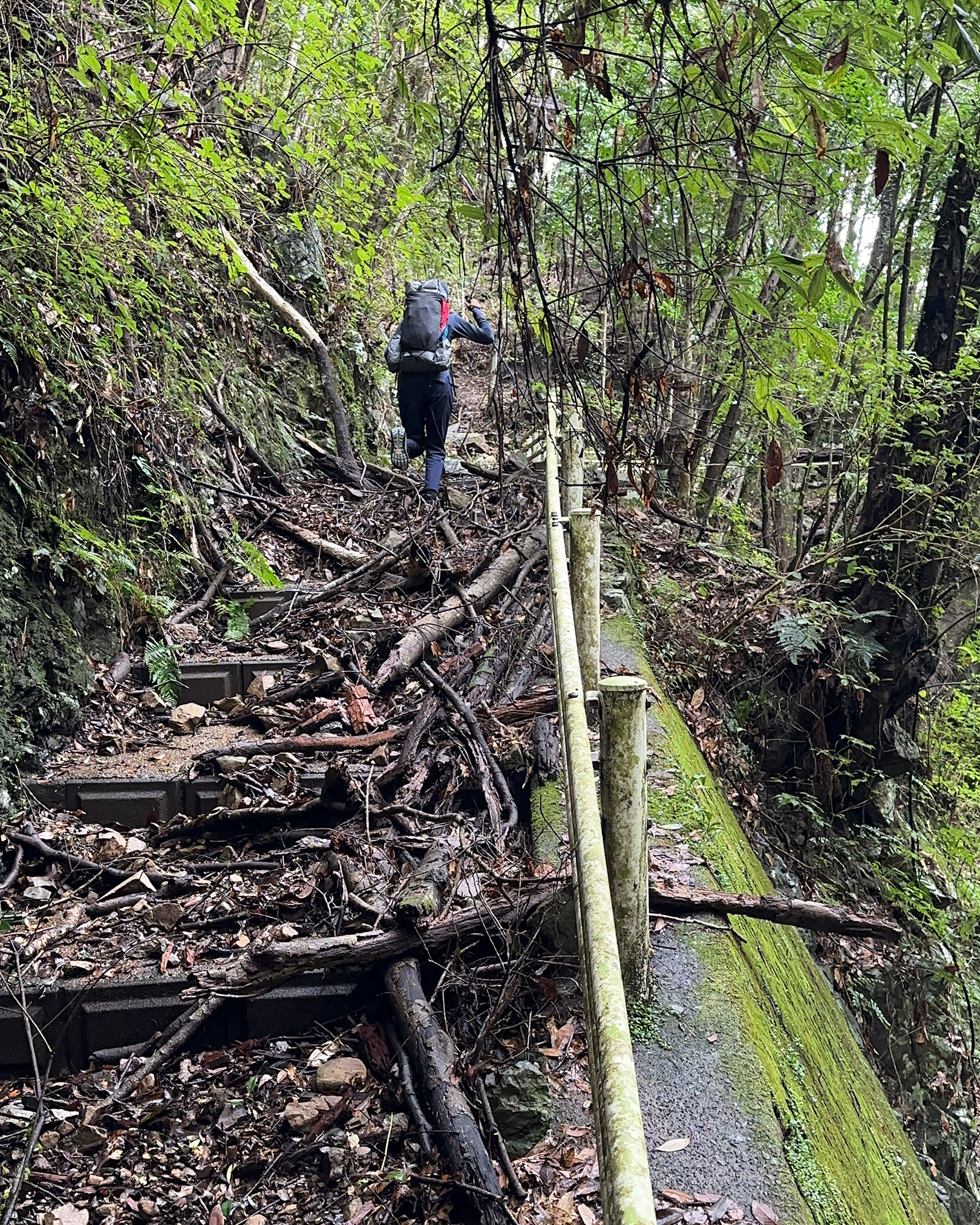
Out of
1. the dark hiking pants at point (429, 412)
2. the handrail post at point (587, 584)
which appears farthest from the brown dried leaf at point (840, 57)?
the dark hiking pants at point (429, 412)

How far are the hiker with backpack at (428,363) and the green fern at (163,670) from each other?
366 centimetres

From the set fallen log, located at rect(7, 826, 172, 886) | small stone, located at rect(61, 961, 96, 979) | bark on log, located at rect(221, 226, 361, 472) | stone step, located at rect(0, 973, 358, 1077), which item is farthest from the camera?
bark on log, located at rect(221, 226, 361, 472)

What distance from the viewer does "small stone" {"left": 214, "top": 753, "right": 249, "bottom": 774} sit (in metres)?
4.46

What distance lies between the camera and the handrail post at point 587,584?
433 cm

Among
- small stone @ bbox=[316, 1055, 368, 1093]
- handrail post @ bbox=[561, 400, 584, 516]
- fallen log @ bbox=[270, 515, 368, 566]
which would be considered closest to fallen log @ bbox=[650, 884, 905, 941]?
small stone @ bbox=[316, 1055, 368, 1093]

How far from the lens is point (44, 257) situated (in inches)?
226

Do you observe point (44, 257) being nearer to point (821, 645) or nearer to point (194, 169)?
point (194, 169)

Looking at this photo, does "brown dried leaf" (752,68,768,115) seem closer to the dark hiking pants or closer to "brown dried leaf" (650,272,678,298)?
"brown dried leaf" (650,272,678,298)

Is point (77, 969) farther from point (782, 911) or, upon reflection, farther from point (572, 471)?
point (572, 471)

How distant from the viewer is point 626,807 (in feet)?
8.69

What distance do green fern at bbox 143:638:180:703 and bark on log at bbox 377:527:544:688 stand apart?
4.71 feet

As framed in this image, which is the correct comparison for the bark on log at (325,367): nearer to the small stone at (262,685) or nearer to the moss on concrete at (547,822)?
the small stone at (262,685)

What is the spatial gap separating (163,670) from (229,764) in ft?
5.02

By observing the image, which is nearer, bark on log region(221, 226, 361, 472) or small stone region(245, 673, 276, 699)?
small stone region(245, 673, 276, 699)
